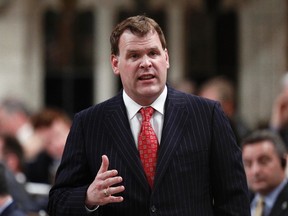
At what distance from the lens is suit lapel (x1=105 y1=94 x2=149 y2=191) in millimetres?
5062

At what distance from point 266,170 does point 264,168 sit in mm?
26

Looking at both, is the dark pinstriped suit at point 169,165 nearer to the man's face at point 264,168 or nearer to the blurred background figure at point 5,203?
the blurred background figure at point 5,203

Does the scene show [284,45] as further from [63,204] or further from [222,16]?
[63,204]

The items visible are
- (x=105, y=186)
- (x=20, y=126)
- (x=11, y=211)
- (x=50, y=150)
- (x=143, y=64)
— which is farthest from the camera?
(x=20, y=126)

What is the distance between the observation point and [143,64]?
5.01 meters

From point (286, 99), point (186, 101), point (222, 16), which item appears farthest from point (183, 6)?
point (186, 101)

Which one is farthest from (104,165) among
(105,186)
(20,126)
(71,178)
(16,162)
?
(20,126)

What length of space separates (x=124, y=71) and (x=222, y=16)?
12957mm

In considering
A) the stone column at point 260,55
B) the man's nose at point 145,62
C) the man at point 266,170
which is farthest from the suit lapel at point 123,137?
the stone column at point 260,55

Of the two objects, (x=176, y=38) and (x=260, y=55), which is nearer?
(x=260, y=55)

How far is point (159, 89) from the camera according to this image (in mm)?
5074

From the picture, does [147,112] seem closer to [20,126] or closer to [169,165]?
[169,165]

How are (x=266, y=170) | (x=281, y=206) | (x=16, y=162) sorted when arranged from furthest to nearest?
(x=16, y=162), (x=266, y=170), (x=281, y=206)

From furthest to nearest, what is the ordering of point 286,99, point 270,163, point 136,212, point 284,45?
point 284,45 < point 286,99 < point 270,163 < point 136,212
